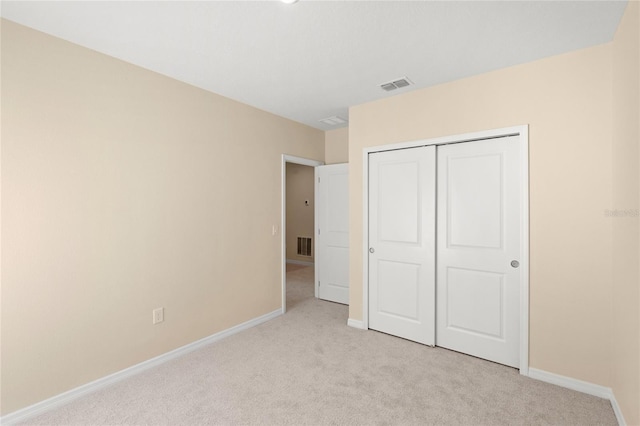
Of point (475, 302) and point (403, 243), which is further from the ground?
point (403, 243)

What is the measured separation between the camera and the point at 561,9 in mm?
1879

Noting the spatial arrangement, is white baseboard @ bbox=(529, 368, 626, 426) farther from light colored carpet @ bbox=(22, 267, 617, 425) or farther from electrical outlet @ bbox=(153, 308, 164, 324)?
electrical outlet @ bbox=(153, 308, 164, 324)

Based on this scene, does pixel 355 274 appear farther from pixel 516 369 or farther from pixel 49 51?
pixel 49 51

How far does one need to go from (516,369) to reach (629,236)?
56.7 inches

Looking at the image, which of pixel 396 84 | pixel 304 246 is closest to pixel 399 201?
pixel 396 84

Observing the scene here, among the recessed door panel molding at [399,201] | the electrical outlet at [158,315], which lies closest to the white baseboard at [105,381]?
the electrical outlet at [158,315]

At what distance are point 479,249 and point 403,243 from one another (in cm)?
73

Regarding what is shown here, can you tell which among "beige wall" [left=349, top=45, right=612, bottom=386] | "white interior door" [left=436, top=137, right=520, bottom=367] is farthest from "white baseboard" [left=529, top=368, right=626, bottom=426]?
"white interior door" [left=436, top=137, right=520, bottom=367]

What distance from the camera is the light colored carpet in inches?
80.6

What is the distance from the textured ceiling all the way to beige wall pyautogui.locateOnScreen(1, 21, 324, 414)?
0.93ft

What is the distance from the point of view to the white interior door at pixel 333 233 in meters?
4.47

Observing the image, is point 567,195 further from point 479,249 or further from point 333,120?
point 333,120

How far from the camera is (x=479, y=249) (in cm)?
284

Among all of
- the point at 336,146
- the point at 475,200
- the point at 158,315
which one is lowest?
the point at 158,315
